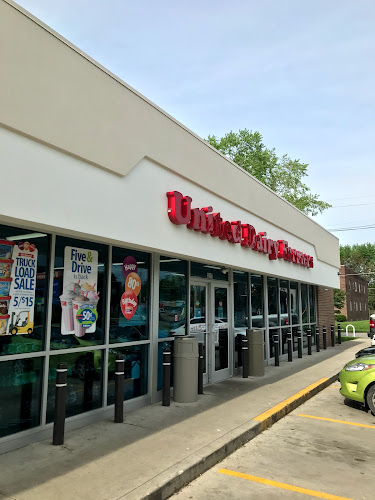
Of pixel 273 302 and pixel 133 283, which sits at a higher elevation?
pixel 133 283

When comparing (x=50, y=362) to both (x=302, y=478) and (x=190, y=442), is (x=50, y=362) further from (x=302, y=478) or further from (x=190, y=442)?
(x=302, y=478)

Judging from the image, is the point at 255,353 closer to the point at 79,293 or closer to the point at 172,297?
the point at 172,297

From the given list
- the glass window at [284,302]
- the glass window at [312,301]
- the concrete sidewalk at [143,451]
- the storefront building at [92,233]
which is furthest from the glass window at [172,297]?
the glass window at [312,301]

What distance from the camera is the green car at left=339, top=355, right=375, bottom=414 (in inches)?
292

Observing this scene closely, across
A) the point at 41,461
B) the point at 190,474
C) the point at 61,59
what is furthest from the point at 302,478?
the point at 61,59

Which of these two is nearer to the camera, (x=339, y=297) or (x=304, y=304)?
(x=304, y=304)

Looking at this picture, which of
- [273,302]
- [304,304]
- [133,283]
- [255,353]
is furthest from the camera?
[304,304]

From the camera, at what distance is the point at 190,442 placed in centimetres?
532

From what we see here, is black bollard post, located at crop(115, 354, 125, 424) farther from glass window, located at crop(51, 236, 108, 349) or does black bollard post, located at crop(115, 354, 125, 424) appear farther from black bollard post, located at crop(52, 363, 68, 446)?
black bollard post, located at crop(52, 363, 68, 446)

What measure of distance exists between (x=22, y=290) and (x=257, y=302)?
8225 millimetres

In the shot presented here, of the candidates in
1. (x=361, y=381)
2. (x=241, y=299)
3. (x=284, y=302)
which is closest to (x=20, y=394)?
(x=361, y=381)

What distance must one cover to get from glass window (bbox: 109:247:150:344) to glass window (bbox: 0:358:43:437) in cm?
154

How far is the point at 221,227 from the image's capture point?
28.3ft

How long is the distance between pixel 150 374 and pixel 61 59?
5352 millimetres
